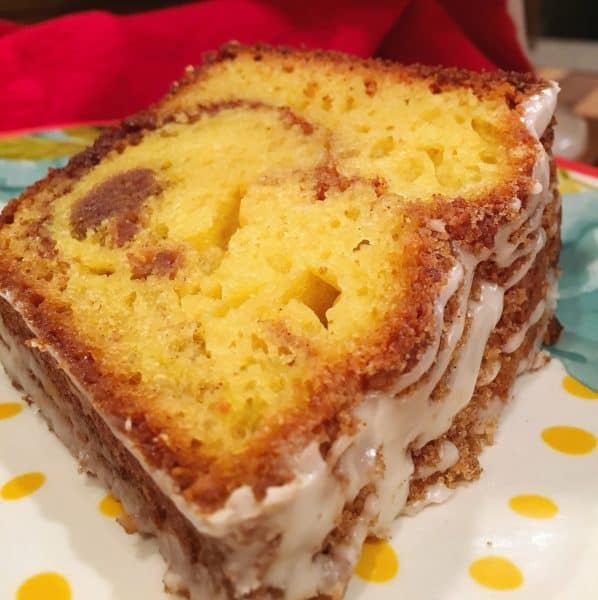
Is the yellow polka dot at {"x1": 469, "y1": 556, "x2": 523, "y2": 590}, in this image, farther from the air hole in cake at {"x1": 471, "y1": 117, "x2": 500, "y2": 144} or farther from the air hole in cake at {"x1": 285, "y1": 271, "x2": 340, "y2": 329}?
the air hole in cake at {"x1": 471, "y1": 117, "x2": 500, "y2": 144}

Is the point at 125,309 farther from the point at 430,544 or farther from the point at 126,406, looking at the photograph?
the point at 430,544

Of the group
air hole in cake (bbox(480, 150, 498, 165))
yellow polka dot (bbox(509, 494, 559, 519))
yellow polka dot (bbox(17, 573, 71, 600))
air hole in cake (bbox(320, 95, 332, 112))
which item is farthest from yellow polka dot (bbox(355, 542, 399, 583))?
air hole in cake (bbox(320, 95, 332, 112))

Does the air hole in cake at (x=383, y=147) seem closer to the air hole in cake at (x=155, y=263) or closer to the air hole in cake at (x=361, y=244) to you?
the air hole in cake at (x=361, y=244)

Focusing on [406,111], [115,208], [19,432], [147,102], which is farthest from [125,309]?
[147,102]

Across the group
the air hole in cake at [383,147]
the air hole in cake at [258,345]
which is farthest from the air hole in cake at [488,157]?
the air hole in cake at [258,345]

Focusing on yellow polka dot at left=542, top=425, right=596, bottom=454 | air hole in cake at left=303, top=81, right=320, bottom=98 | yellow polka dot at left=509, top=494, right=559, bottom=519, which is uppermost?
air hole in cake at left=303, top=81, right=320, bottom=98

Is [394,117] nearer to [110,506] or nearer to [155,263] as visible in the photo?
[155,263]

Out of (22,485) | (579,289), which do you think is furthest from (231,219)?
(579,289)
